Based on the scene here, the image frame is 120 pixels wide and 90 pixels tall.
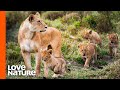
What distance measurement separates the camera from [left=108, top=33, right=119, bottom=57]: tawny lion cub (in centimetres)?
1214

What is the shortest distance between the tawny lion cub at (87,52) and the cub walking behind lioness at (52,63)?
0.65 meters

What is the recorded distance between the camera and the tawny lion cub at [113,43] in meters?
12.1

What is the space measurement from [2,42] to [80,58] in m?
2.00

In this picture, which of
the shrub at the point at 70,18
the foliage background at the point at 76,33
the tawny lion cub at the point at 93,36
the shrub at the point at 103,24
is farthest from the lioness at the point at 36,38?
the shrub at the point at 103,24

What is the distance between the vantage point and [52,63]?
1143 cm

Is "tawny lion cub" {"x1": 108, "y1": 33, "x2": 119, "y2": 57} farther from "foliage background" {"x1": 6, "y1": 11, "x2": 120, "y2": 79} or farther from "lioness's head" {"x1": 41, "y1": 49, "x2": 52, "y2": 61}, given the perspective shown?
"lioness's head" {"x1": 41, "y1": 49, "x2": 52, "y2": 61}

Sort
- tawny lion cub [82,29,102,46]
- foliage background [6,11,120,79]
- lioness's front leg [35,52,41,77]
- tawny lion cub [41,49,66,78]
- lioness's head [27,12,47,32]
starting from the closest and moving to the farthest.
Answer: tawny lion cub [41,49,66,78]
lioness's head [27,12,47,32]
lioness's front leg [35,52,41,77]
foliage background [6,11,120,79]
tawny lion cub [82,29,102,46]

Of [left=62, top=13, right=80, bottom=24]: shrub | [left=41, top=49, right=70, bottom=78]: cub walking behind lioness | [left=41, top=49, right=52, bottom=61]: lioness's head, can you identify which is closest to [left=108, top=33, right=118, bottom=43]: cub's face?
[left=62, top=13, right=80, bottom=24]: shrub

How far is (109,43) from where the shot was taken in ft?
40.2

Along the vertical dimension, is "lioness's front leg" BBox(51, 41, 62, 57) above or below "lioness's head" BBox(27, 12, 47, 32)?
below

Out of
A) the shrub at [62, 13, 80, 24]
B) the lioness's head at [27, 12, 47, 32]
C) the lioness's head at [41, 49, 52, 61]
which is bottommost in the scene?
the lioness's head at [41, 49, 52, 61]
